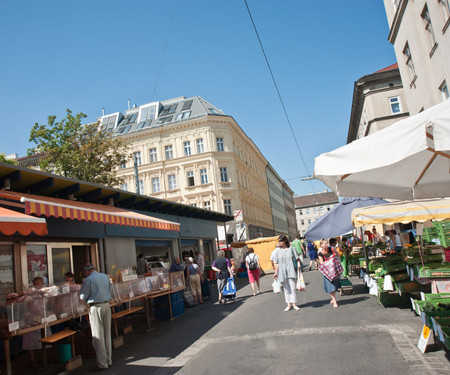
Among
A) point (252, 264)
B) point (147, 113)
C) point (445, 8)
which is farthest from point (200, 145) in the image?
point (445, 8)

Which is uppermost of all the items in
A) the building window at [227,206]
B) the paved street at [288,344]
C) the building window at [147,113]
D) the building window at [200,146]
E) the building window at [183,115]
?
the building window at [147,113]

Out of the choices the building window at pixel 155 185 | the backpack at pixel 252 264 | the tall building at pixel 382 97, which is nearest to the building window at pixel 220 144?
the building window at pixel 155 185

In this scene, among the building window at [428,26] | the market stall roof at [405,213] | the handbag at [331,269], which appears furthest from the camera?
the building window at [428,26]

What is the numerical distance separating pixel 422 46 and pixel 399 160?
17542 millimetres

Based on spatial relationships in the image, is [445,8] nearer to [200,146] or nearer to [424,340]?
[424,340]

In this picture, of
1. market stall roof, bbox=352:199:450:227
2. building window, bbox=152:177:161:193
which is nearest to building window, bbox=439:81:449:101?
market stall roof, bbox=352:199:450:227

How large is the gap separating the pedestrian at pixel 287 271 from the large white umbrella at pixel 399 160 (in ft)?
15.9

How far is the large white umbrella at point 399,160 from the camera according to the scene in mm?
3146

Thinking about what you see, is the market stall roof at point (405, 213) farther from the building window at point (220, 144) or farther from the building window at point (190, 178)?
the building window at point (220, 144)

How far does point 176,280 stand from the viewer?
12.4 m

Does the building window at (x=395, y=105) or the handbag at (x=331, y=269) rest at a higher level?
the building window at (x=395, y=105)

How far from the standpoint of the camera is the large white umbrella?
124 inches

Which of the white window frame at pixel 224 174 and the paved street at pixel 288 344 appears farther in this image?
the white window frame at pixel 224 174

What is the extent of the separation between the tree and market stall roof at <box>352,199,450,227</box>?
19.7 metres
